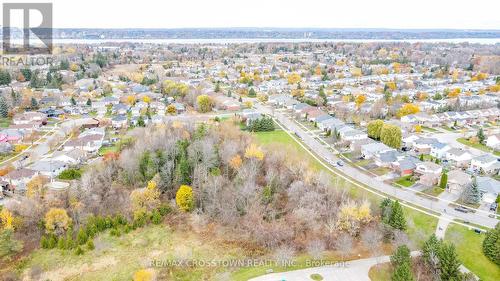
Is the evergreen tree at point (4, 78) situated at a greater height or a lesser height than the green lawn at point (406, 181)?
greater

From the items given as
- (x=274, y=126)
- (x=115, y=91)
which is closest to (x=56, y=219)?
(x=274, y=126)

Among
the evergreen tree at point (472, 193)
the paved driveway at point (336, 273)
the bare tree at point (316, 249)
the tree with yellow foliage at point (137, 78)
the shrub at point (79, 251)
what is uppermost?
the tree with yellow foliage at point (137, 78)

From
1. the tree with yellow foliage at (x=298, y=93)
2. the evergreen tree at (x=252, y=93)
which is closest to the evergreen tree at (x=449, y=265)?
the tree with yellow foliage at (x=298, y=93)

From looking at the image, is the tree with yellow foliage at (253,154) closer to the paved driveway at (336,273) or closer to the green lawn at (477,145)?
the paved driveway at (336,273)

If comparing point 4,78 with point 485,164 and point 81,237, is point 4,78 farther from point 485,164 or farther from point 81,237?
point 485,164

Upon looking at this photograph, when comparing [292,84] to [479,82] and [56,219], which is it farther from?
[56,219]


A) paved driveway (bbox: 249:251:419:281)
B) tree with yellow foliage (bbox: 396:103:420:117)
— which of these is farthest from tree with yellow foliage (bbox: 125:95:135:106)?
paved driveway (bbox: 249:251:419:281)

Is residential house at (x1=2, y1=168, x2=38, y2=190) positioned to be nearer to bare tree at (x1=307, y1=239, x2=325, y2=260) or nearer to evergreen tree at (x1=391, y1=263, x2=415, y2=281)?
bare tree at (x1=307, y1=239, x2=325, y2=260)
